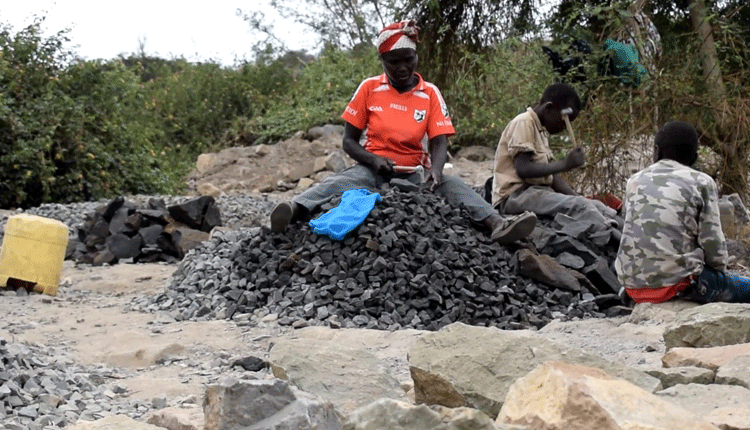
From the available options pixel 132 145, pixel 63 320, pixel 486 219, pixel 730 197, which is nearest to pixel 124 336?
pixel 63 320

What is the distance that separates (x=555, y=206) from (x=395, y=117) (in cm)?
121

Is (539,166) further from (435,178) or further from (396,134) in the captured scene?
(396,134)

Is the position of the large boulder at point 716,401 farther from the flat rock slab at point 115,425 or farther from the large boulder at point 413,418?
the flat rock slab at point 115,425

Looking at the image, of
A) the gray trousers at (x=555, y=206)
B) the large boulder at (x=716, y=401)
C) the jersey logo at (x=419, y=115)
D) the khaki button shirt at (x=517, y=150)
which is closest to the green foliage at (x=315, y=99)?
the khaki button shirt at (x=517, y=150)

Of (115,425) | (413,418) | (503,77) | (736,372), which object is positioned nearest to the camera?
(413,418)

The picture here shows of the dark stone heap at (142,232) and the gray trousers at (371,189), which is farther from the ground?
the gray trousers at (371,189)

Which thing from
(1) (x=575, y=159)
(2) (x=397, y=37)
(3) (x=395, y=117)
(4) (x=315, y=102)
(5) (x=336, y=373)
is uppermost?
(2) (x=397, y=37)

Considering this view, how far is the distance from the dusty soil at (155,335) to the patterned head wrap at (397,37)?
6.33 ft

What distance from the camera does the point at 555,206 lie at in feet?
21.6

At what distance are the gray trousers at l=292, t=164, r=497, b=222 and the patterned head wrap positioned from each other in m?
0.79

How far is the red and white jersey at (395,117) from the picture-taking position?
251 inches

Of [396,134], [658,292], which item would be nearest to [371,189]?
[396,134]

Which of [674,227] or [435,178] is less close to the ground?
[435,178]

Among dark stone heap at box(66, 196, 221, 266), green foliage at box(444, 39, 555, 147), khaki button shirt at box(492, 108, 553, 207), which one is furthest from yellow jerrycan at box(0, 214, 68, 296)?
green foliage at box(444, 39, 555, 147)
